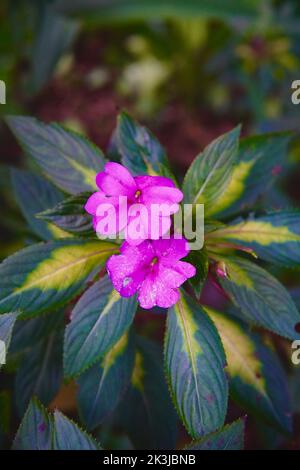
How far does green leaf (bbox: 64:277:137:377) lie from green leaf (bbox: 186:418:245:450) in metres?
0.23

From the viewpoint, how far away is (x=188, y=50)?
8.09ft

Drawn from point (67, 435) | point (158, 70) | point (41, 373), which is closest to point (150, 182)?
point (67, 435)

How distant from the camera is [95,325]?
102 cm

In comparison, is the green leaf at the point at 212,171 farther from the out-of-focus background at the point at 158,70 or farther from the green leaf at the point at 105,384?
the out-of-focus background at the point at 158,70

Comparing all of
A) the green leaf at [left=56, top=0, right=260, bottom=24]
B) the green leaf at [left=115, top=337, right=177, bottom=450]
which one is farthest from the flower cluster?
the green leaf at [left=56, top=0, right=260, bottom=24]

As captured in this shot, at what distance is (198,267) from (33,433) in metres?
0.41

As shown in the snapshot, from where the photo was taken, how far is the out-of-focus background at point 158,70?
2033 millimetres

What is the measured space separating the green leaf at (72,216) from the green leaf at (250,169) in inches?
12.1

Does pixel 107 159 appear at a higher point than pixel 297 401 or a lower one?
higher

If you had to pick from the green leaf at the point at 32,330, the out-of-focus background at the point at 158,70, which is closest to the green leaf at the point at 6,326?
the green leaf at the point at 32,330

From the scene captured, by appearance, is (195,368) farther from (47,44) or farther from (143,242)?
(47,44)

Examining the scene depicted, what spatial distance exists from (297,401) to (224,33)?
164 centimetres

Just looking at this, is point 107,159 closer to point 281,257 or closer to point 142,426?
point 281,257
